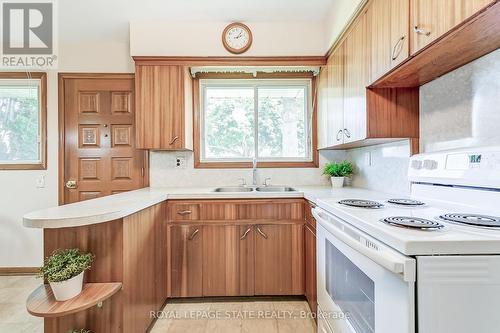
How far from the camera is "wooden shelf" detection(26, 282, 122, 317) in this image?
112cm

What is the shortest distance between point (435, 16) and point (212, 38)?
73.2 inches

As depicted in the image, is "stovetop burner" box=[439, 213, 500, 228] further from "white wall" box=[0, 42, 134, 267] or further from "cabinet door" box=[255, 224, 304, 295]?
"white wall" box=[0, 42, 134, 267]

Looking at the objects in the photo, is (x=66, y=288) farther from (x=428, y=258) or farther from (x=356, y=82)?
(x=356, y=82)

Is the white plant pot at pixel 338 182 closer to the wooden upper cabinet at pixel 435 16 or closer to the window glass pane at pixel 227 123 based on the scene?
the window glass pane at pixel 227 123

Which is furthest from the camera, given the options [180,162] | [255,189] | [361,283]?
[180,162]

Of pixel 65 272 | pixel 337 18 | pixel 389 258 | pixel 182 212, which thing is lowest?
pixel 65 272

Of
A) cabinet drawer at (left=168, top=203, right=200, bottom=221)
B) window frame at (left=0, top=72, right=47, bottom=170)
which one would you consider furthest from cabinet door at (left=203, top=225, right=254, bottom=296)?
window frame at (left=0, top=72, right=47, bottom=170)

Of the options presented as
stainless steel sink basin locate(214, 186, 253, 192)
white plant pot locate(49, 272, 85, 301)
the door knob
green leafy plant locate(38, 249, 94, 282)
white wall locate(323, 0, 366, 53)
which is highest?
white wall locate(323, 0, 366, 53)

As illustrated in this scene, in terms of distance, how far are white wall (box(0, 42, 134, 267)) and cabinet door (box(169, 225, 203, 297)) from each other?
1.66 meters

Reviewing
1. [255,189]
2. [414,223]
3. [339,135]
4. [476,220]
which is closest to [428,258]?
[414,223]

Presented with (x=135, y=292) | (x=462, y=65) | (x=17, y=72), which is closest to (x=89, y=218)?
(x=135, y=292)

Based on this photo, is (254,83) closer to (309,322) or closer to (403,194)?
(403,194)

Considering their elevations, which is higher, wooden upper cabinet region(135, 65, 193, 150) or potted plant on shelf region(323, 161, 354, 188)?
wooden upper cabinet region(135, 65, 193, 150)

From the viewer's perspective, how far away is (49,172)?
106 inches
